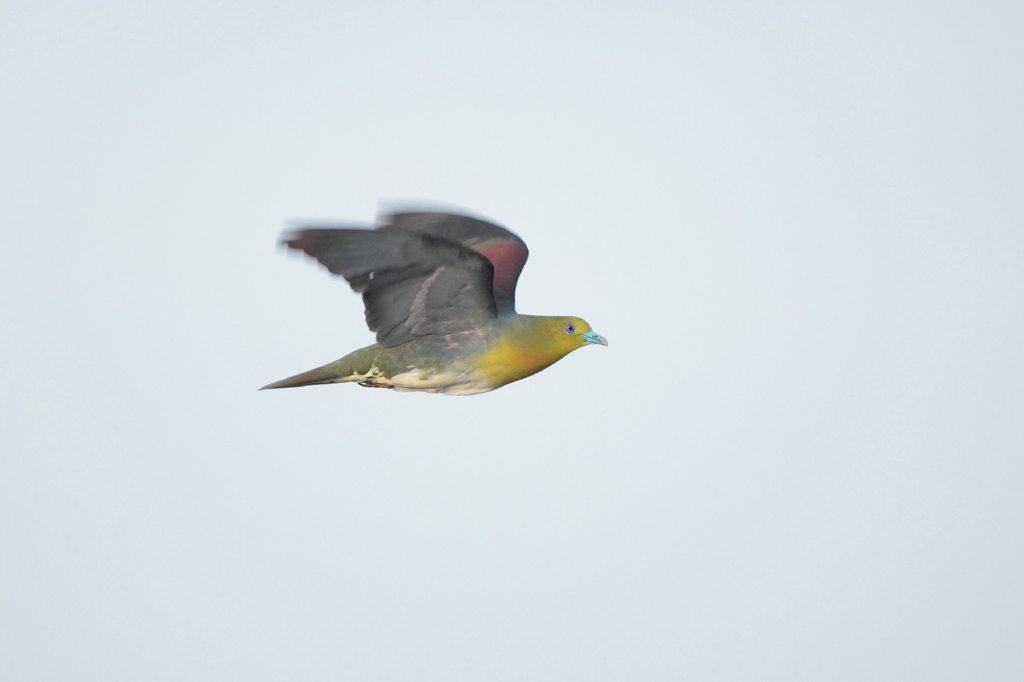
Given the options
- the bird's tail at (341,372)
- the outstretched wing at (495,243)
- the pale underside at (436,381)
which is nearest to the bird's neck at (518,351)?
the pale underside at (436,381)

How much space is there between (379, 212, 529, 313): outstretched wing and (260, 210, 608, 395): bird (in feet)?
0.04

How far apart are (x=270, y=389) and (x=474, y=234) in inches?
95.5

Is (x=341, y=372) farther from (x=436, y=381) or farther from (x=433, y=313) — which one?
(x=433, y=313)

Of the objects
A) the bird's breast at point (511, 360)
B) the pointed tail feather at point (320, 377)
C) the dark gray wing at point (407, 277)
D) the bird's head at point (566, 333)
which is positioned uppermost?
the dark gray wing at point (407, 277)

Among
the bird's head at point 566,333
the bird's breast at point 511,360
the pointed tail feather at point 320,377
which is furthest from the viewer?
the pointed tail feather at point 320,377

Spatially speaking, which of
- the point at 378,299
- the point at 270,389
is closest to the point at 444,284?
the point at 378,299

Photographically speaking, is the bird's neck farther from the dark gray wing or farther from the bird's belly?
the dark gray wing

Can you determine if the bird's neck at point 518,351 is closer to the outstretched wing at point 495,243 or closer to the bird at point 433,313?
the bird at point 433,313

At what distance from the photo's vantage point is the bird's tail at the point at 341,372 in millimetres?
10211

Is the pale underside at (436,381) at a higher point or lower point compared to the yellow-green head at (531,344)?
lower

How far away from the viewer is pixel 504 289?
10.8m

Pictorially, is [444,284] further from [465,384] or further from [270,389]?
[270,389]

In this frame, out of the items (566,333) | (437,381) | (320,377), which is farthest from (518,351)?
(320,377)

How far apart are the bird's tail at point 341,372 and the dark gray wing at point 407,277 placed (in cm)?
33
